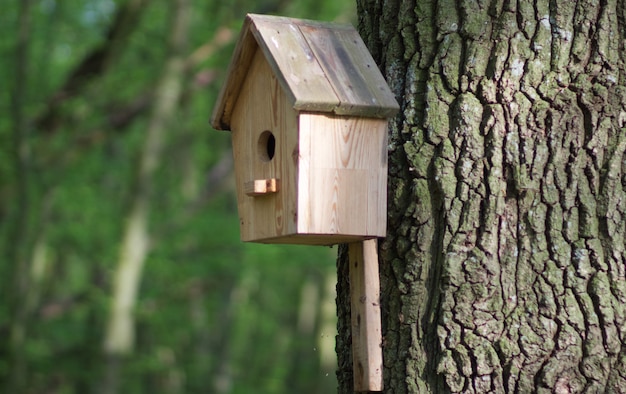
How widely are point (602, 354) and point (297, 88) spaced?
109 cm

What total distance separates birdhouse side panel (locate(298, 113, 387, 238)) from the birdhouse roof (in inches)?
2.2

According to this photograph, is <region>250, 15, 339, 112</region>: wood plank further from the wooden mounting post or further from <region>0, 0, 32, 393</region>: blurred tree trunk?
<region>0, 0, 32, 393</region>: blurred tree trunk

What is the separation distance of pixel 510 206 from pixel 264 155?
826 mm

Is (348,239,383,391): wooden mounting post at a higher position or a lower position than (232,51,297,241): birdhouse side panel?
lower

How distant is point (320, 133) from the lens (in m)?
2.49

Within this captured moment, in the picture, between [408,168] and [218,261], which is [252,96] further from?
[218,261]

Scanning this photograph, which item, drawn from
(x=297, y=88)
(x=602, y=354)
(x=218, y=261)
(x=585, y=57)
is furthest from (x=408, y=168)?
(x=218, y=261)

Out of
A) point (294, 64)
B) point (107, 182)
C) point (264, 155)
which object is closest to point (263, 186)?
point (264, 155)

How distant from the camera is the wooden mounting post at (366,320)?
2.47 meters

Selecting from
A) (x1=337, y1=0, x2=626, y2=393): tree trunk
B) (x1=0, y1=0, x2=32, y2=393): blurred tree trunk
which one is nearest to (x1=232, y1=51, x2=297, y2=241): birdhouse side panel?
(x1=337, y1=0, x2=626, y2=393): tree trunk

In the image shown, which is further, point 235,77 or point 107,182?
point 107,182

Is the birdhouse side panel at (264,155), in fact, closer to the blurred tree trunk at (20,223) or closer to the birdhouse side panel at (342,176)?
the birdhouse side panel at (342,176)

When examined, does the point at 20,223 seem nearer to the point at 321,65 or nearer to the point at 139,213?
the point at 139,213

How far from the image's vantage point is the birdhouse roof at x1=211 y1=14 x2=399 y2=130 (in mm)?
2438
